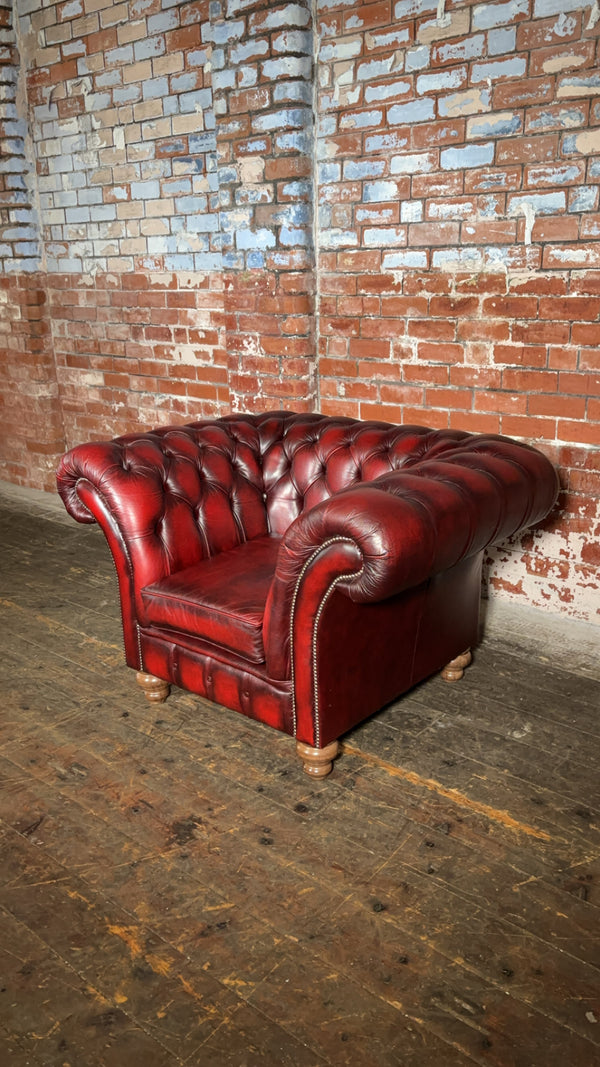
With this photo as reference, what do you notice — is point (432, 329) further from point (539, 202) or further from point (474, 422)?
point (539, 202)

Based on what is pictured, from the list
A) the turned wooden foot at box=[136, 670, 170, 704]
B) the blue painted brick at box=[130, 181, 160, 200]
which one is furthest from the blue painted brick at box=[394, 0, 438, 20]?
the turned wooden foot at box=[136, 670, 170, 704]

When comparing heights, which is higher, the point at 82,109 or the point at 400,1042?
the point at 82,109

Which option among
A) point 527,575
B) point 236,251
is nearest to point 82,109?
point 236,251

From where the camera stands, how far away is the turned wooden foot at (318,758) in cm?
228

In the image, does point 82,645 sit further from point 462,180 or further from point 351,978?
point 462,180

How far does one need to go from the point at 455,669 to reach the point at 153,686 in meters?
1.06

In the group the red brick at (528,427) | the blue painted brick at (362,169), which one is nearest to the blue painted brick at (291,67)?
the blue painted brick at (362,169)

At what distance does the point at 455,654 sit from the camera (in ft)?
8.96

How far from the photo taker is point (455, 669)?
2.87 meters

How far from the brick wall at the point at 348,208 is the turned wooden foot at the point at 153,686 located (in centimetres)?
145

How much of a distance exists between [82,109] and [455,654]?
3826mm

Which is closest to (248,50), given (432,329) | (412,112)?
(412,112)

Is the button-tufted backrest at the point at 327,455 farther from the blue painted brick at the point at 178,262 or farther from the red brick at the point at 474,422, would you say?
the blue painted brick at the point at 178,262

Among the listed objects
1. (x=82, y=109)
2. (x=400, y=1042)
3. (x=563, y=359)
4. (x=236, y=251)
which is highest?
(x=82, y=109)
